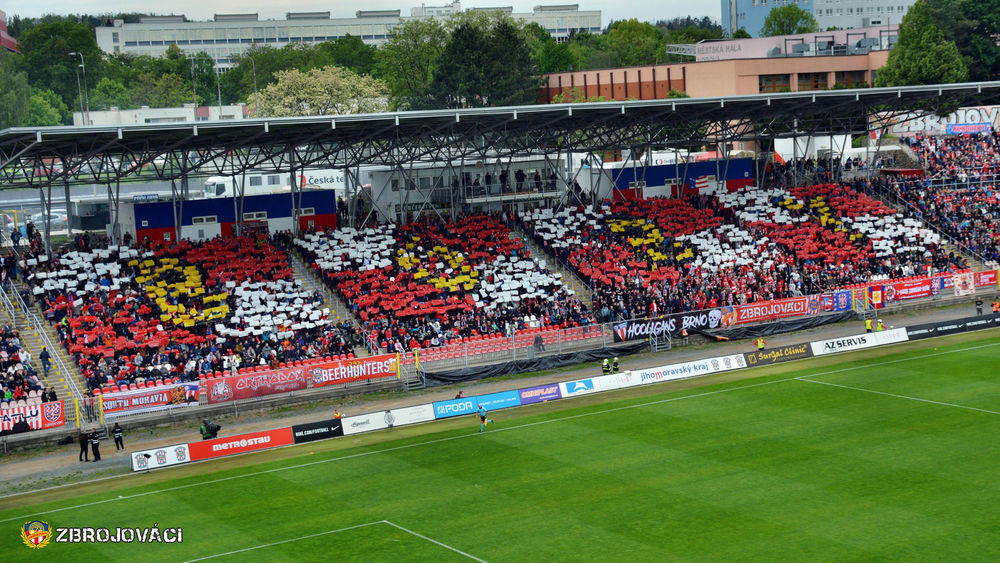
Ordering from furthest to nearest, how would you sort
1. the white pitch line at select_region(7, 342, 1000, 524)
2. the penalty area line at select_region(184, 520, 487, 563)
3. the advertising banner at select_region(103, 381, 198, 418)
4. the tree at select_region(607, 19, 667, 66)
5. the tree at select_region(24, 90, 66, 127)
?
the tree at select_region(607, 19, 667, 66) < the tree at select_region(24, 90, 66, 127) < the advertising banner at select_region(103, 381, 198, 418) < the white pitch line at select_region(7, 342, 1000, 524) < the penalty area line at select_region(184, 520, 487, 563)

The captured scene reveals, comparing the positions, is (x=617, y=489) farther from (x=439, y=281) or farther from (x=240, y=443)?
(x=439, y=281)

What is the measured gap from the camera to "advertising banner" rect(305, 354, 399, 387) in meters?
46.5

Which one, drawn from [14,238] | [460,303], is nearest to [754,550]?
[460,303]

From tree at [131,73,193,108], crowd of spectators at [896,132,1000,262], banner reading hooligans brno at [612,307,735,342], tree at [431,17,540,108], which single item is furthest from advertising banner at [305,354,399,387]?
tree at [131,73,193,108]

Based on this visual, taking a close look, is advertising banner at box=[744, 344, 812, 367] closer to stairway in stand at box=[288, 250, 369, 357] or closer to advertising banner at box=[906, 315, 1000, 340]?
advertising banner at box=[906, 315, 1000, 340]

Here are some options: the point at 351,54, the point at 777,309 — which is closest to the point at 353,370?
the point at 777,309

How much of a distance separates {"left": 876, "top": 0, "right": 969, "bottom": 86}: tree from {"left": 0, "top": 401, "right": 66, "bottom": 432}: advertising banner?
276 ft

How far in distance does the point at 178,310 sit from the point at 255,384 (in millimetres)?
8053

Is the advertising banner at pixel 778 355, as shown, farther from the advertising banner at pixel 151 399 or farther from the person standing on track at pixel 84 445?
the person standing on track at pixel 84 445

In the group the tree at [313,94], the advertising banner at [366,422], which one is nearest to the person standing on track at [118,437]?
the advertising banner at [366,422]

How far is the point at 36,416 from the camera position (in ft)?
135

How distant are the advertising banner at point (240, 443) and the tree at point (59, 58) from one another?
132 m

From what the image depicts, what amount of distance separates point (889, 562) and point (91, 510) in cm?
2298

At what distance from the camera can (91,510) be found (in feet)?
107
